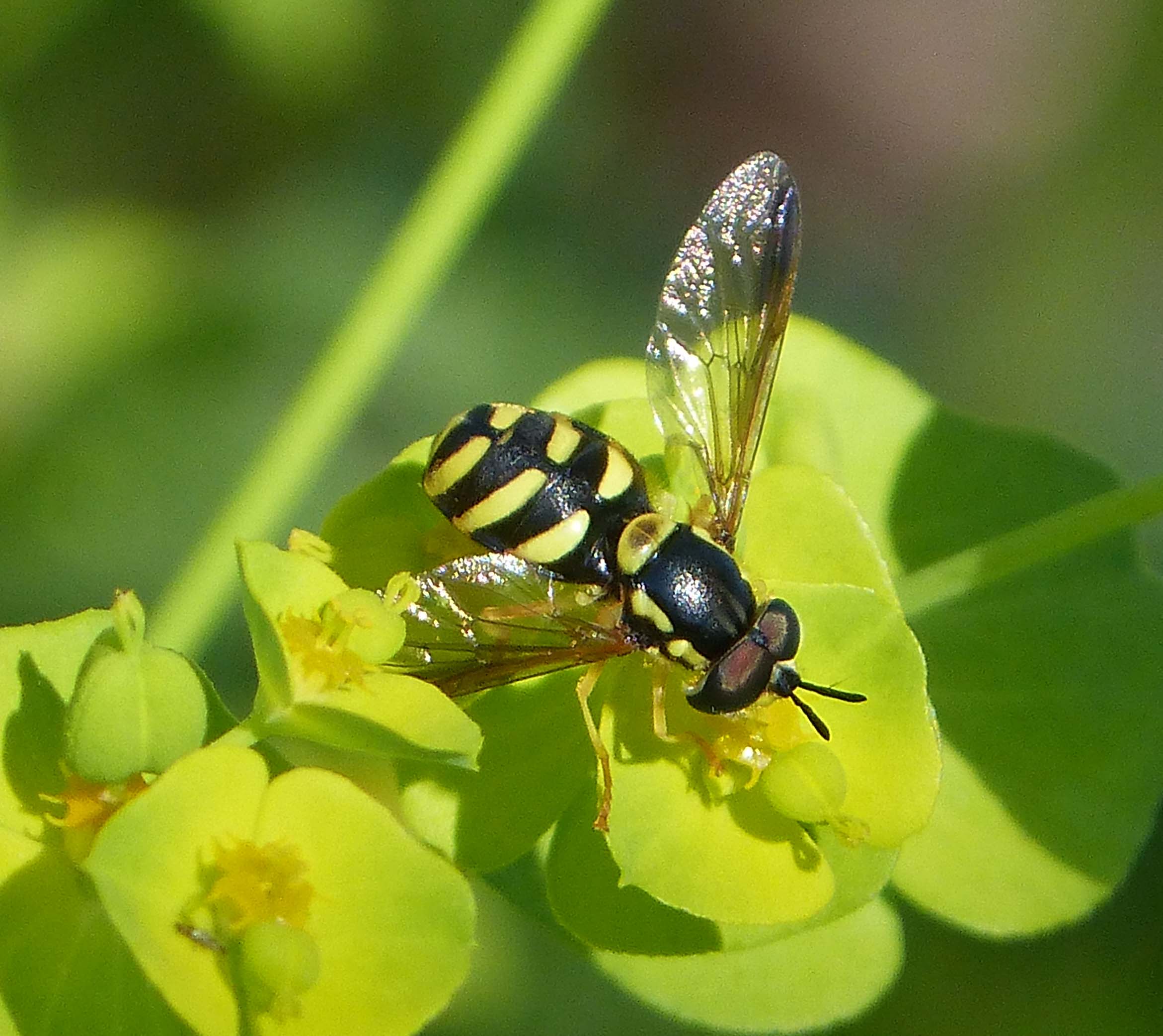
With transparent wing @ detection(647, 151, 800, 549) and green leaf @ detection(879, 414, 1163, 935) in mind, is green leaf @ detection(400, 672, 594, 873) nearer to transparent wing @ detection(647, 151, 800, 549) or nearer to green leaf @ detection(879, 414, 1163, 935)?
transparent wing @ detection(647, 151, 800, 549)

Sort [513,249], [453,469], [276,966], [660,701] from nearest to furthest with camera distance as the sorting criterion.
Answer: [276,966]
[660,701]
[453,469]
[513,249]

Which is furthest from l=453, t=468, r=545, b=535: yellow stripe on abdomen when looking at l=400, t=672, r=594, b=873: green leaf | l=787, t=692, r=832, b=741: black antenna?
l=787, t=692, r=832, b=741: black antenna

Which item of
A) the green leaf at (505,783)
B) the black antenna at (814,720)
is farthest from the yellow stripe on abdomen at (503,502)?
the black antenna at (814,720)

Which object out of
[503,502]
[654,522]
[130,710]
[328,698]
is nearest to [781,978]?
[654,522]

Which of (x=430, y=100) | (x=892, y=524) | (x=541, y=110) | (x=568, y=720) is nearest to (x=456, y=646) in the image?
(x=568, y=720)

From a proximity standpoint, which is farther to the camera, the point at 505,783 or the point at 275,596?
the point at 505,783

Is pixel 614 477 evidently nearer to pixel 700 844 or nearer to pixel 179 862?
pixel 700 844

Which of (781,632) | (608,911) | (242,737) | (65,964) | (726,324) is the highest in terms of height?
(726,324)
